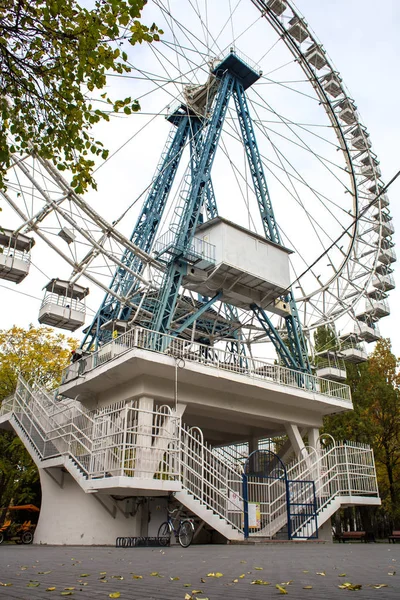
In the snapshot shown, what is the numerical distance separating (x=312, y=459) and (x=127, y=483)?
35.7 ft

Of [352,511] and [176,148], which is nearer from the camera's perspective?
[176,148]

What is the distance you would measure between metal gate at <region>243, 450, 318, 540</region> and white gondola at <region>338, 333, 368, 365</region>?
1200 cm

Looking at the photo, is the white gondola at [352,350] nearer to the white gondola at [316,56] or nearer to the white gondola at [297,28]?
the white gondola at [316,56]

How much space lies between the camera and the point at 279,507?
682 inches

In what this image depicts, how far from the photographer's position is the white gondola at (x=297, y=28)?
3174cm

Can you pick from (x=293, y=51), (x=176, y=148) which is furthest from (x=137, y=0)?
(x=293, y=51)

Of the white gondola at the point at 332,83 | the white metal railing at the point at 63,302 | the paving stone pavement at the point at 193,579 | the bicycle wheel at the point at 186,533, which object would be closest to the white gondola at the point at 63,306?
the white metal railing at the point at 63,302

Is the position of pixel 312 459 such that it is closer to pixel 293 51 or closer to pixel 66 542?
pixel 66 542

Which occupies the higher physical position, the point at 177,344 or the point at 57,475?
the point at 177,344

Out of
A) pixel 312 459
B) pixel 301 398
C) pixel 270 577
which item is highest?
pixel 301 398

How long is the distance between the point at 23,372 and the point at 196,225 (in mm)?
17415

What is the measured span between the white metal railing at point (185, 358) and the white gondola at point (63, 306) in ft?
5.39

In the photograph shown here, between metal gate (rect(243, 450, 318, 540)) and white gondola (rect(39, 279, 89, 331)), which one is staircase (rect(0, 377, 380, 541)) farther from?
white gondola (rect(39, 279, 89, 331))

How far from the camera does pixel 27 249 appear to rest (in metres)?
19.8
